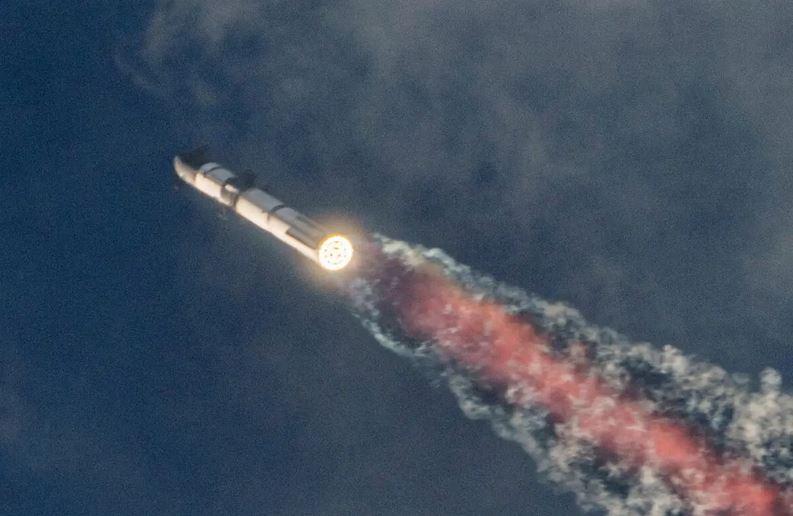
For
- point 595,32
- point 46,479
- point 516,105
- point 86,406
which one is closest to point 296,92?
point 516,105

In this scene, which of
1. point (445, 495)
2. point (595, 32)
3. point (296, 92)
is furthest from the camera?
point (296, 92)

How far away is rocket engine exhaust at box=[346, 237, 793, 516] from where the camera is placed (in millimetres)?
108062

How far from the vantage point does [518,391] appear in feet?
396

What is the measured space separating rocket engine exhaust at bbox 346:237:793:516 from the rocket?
1347cm

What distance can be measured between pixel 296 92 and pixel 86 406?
6358cm

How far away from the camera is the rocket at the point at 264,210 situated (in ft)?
384

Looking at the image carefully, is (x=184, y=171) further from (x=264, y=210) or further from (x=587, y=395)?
(x=587, y=395)

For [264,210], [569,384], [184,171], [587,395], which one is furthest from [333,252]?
[587,395]

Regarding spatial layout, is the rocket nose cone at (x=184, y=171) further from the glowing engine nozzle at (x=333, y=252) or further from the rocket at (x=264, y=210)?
the glowing engine nozzle at (x=333, y=252)

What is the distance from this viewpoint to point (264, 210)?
12531 centimetres

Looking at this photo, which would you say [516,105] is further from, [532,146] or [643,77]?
[643,77]

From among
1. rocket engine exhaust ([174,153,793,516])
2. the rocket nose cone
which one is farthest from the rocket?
rocket engine exhaust ([174,153,793,516])

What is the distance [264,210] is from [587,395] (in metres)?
53.5

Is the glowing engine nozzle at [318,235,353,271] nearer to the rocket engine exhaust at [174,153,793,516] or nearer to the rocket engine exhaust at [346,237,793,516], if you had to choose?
the rocket engine exhaust at [174,153,793,516]
